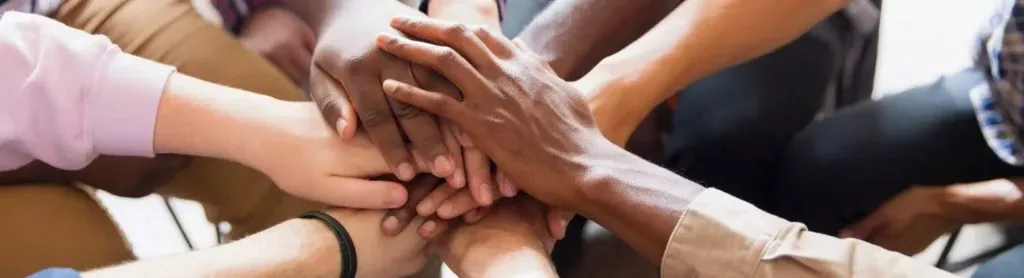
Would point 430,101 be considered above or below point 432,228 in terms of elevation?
above

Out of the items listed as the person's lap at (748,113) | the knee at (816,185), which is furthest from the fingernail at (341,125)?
the knee at (816,185)

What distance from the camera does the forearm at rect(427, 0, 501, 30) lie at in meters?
1.03

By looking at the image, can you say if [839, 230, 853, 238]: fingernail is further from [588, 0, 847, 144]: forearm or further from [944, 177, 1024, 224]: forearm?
[588, 0, 847, 144]: forearm

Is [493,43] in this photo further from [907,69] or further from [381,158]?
[907,69]

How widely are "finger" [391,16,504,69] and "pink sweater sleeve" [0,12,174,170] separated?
249 millimetres

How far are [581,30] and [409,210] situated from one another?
0.32 meters

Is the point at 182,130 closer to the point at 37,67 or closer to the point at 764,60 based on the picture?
the point at 37,67

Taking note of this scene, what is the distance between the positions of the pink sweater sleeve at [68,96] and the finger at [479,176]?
12.0 inches

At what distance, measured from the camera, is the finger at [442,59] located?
33.0 inches

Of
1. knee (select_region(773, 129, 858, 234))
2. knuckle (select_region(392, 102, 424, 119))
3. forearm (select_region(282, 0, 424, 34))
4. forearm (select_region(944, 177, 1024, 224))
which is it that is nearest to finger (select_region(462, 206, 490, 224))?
knuckle (select_region(392, 102, 424, 119))

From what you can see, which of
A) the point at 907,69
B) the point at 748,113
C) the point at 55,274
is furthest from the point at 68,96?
the point at 907,69

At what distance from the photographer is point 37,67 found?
2.49ft

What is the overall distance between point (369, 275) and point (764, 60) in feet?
1.99

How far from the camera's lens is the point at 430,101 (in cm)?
83
